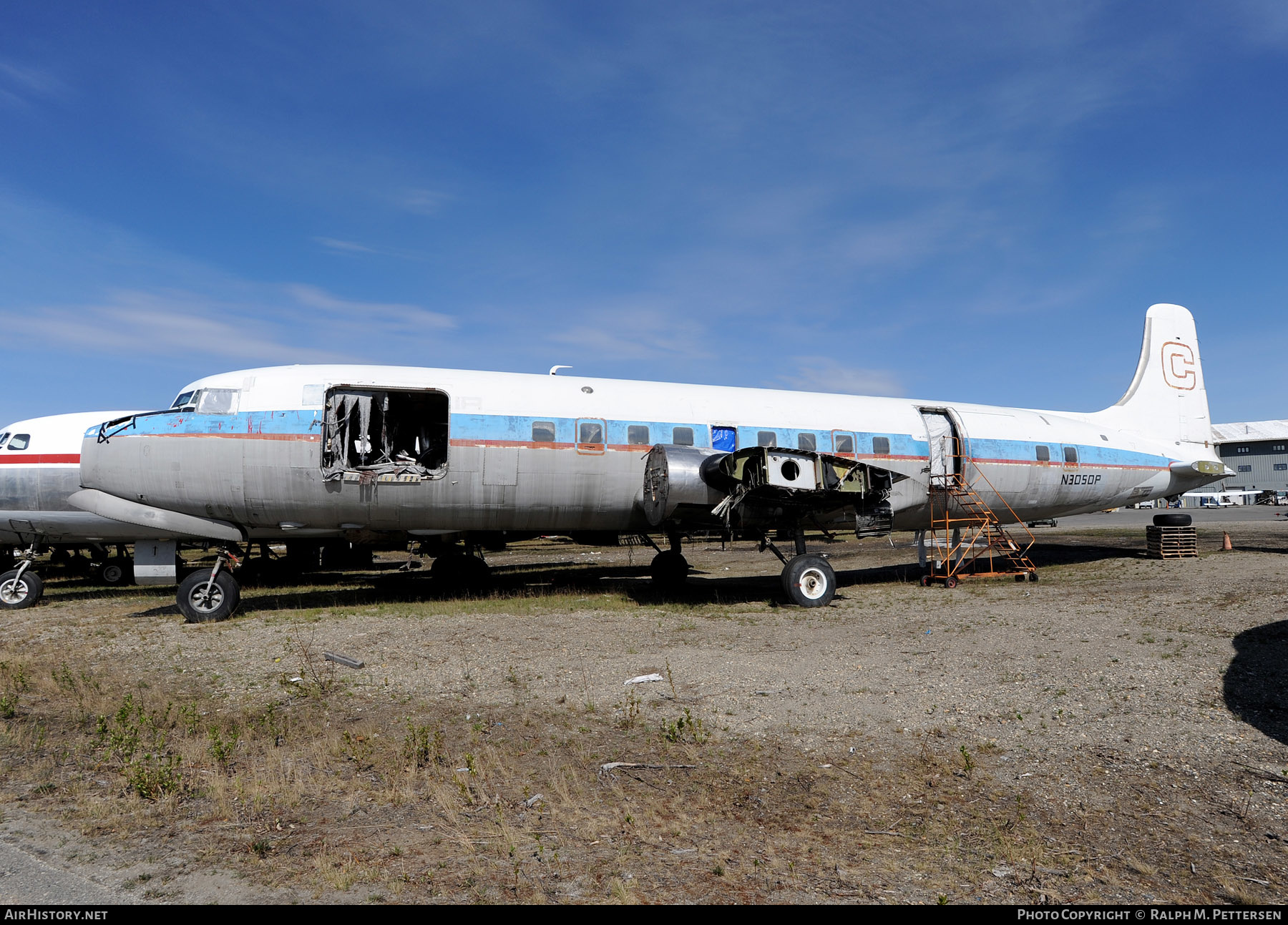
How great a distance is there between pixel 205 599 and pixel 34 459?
998 centimetres

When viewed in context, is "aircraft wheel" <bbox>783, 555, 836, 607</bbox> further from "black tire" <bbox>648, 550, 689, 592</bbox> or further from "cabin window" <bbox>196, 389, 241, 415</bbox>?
"cabin window" <bbox>196, 389, 241, 415</bbox>

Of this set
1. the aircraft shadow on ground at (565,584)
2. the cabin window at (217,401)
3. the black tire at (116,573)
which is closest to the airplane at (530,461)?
the cabin window at (217,401)

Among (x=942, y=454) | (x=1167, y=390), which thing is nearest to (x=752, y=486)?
(x=942, y=454)

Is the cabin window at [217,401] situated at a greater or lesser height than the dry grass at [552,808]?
greater

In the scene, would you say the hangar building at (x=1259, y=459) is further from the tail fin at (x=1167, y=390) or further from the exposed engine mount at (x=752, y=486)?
the exposed engine mount at (x=752, y=486)

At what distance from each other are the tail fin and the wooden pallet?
272 centimetres

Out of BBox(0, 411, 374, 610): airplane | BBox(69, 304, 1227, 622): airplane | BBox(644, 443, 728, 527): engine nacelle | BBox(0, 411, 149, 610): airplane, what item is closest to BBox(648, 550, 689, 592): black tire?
BBox(69, 304, 1227, 622): airplane

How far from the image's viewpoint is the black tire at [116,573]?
76.7ft

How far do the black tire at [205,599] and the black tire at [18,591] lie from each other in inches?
275

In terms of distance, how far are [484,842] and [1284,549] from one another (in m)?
29.0

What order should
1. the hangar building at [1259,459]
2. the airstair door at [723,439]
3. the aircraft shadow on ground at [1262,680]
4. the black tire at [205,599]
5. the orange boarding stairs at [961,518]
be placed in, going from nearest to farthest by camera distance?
the aircraft shadow on ground at [1262,680], the black tire at [205,599], the airstair door at [723,439], the orange boarding stairs at [961,518], the hangar building at [1259,459]

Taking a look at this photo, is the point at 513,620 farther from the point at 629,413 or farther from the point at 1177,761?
the point at 1177,761

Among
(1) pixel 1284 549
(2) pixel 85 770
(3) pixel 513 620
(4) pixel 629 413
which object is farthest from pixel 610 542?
(1) pixel 1284 549

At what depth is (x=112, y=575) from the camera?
2338 cm
